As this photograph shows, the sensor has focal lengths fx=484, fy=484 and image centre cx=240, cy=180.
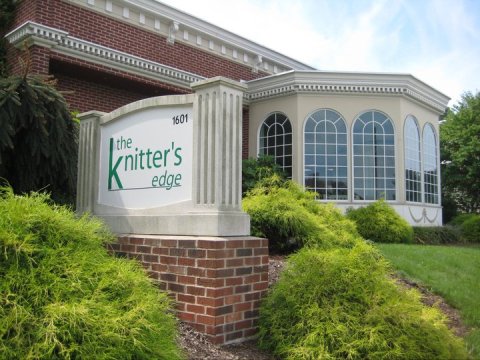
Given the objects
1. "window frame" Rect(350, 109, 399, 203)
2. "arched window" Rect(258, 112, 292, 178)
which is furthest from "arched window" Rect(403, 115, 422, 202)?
"arched window" Rect(258, 112, 292, 178)

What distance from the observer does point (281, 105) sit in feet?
43.7

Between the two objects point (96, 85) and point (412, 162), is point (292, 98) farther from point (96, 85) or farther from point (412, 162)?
point (96, 85)

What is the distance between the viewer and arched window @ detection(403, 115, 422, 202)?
13.2 m

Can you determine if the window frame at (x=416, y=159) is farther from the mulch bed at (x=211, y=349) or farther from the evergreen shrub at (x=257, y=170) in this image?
the mulch bed at (x=211, y=349)

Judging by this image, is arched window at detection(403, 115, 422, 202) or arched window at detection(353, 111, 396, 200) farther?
arched window at detection(403, 115, 422, 202)

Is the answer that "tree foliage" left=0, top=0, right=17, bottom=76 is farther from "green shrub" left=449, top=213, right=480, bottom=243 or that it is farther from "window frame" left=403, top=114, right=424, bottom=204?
"green shrub" left=449, top=213, right=480, bottom=243

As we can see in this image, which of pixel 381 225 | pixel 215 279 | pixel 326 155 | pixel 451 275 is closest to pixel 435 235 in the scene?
pixel 381 225

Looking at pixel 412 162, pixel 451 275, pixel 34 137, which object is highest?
pixel 412 162

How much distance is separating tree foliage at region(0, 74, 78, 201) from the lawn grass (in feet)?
14.9

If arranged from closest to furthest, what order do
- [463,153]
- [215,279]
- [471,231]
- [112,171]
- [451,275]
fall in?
[215,279] < [112,171] < [451,275] < [471,231] < [463,153]

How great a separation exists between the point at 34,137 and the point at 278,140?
869cm

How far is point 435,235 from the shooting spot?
13188 mm

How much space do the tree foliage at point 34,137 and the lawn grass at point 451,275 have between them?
455 cm

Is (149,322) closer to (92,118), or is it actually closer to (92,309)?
(92,309)
